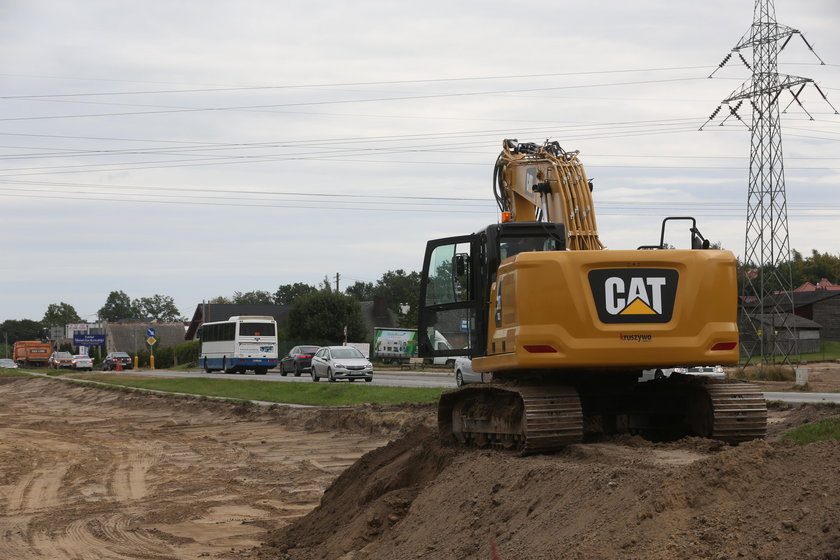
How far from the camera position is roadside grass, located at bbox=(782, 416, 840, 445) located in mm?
12367

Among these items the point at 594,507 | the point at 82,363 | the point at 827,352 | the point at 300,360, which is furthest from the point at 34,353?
the point at 594,507

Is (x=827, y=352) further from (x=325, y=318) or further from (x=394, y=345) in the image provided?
(x=325, y=318)

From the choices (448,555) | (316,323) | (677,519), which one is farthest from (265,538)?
(316,323)

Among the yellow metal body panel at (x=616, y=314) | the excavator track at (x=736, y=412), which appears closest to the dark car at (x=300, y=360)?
the excavator track at (x=736, y=412)

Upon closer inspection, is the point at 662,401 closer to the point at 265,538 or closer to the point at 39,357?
the point at 265,538

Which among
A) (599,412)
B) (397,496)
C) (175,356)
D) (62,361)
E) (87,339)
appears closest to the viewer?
(397,496)

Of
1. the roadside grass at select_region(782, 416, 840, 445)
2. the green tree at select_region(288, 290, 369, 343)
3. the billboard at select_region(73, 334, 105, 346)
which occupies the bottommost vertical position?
the roadside grass at select_region(782, 416, 840, 445)

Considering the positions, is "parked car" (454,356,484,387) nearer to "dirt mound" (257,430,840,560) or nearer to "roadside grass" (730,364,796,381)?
"roadside grass" (730,364,796,381)

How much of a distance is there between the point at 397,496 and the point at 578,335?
8.87ft

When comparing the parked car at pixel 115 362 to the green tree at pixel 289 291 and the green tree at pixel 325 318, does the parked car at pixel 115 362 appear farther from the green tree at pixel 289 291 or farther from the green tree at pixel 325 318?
the green tree at pixel 289 291

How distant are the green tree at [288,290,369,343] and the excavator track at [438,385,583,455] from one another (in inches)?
2966

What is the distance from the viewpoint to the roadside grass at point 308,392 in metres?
28.0

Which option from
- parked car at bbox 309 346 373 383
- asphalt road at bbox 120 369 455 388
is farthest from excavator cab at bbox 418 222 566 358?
parked car at bbox 309 346 373 383

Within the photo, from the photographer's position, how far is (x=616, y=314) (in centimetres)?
986
